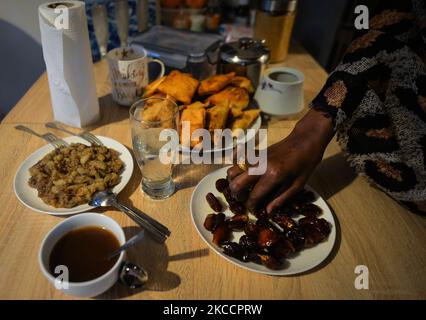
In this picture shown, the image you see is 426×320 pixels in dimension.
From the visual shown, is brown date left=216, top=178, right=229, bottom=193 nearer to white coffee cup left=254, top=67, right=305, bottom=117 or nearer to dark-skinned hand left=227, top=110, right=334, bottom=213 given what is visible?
dark-skinned hand left=227, top=110, right=334, bottom=213

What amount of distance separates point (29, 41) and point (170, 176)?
1162mm

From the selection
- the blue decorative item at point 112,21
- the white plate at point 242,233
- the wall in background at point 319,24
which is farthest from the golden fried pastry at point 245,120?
the wall in background at point 319,24

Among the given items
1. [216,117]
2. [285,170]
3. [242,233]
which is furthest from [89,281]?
[216,117]

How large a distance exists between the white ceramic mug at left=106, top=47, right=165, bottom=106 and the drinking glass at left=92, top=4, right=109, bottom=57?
0.82 ft

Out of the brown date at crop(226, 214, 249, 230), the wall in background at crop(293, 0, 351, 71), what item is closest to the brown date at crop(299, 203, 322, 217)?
the brown date at crop(226, 214, 249, 230)

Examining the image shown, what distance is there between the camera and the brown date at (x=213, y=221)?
0.61 m

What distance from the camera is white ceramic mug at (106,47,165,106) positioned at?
0.92 metres

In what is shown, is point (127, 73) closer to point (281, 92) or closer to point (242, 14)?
point (281, 92)

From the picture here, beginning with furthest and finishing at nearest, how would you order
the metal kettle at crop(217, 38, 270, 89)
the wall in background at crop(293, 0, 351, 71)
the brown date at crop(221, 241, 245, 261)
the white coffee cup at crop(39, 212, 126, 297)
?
the wall in background at crop(293, 0, 351, 71) → the metal kettle at crop(217, 38, 270, 89) → the brown date at crop(221, 241, 245, 261) → the white coffee cup at crop(39, 212, 126, 297)

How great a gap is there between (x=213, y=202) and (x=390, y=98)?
0.44 metres

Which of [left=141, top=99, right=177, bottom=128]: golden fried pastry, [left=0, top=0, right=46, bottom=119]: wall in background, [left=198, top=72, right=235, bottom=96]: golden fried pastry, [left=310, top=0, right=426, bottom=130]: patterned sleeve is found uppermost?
[left=310, top=0, right=426, bottom=130]: patterned sleeve

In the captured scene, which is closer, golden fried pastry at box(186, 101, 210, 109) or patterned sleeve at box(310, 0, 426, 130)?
patterned sleeve at box(310, 0, 426, 130)

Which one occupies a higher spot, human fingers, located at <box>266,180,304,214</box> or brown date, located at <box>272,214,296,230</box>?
human fingers, located at <box>266,180,304,214</box>
